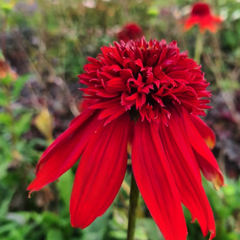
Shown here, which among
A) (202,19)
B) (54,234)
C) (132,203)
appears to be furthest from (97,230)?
(202,19)

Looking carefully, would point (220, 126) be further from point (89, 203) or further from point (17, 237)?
point (89, 203)

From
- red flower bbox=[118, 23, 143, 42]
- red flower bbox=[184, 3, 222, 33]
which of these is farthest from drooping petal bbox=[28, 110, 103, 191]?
red flower bbox=[184, 3, 222, 33]

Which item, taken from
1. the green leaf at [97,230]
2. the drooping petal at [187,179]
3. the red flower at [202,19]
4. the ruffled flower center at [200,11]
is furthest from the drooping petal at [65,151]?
the ruffled flower center at [200,11]

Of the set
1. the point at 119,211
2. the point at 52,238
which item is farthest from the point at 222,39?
the point at 52,238

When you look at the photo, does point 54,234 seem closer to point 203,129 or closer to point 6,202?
point 6,202

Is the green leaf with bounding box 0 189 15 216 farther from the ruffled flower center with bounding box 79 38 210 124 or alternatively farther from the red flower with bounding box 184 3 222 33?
the red flower with bounding box 184 3 222 33

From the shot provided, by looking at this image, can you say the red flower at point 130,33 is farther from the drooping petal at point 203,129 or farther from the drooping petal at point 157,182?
the drooping petal at point 157,182
